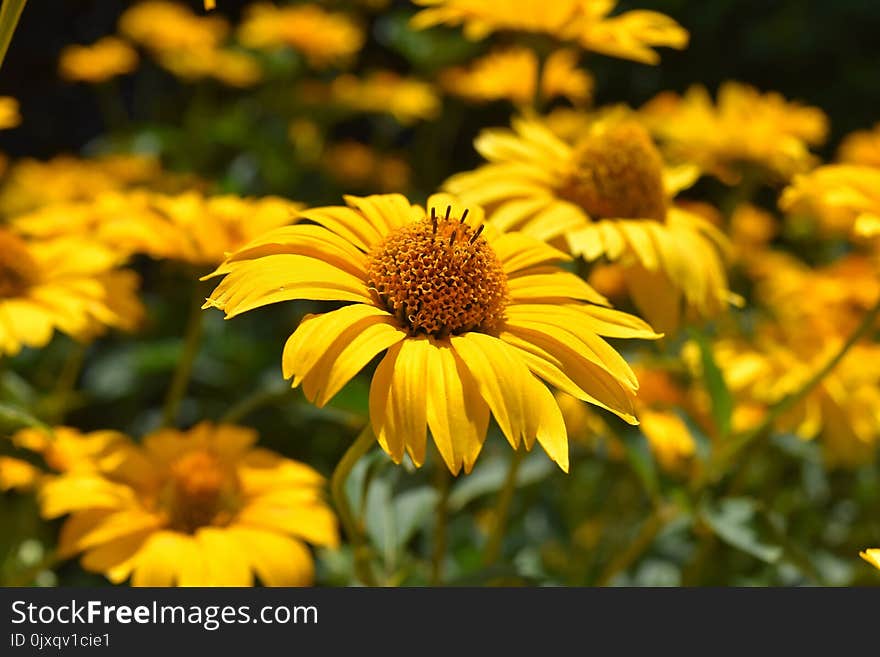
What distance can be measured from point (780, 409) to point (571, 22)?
69 cm

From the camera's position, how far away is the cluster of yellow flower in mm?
871

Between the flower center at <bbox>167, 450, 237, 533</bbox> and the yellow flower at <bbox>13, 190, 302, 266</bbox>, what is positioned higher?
the yellow flower at <bbox>13, 190, 302, 266</bbox>

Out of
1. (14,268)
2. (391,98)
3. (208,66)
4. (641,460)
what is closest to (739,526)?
(641,460)

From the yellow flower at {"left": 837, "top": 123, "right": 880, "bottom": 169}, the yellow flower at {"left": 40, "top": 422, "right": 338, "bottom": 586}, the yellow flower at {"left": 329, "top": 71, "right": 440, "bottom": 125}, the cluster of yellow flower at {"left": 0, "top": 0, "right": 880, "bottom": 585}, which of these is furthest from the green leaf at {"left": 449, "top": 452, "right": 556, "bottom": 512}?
the yellow flower at {"left": 329, "top": 71, "right": 440, "bottom": 125}

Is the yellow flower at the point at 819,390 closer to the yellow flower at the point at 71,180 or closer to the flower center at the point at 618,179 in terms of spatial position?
the flower center at the point at 618,179

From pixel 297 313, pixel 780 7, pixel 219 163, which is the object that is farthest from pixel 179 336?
pixel 780 7

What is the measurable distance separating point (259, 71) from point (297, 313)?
1.05 metres

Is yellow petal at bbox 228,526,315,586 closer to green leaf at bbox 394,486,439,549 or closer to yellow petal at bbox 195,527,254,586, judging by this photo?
yellow petal at bbox 195,527,254,586

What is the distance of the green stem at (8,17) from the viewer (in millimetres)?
797

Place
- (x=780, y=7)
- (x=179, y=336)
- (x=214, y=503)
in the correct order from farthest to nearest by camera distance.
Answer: (x=780, y=7)
(x=179, y=336)
(x=214, y=503)

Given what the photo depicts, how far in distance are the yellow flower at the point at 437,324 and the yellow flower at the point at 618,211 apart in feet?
0.49

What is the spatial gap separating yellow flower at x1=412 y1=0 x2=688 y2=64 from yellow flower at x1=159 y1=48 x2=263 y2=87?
162 cm

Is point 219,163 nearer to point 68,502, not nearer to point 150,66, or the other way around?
point 150,66

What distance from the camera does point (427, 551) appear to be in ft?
5.87
